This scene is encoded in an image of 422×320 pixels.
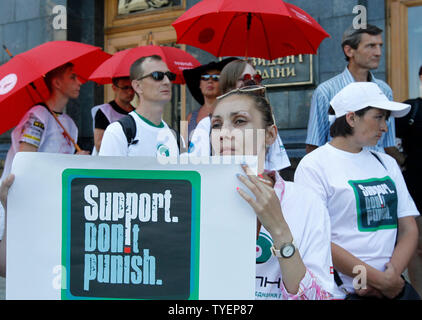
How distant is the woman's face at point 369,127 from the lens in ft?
9.07

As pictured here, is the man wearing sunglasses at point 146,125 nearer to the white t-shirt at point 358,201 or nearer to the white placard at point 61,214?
the white t-shirt at point 358,201

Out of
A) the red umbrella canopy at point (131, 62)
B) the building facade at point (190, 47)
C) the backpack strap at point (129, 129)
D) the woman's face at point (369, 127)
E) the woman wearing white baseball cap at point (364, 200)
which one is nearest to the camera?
the woman wearing white baseball cap at point (364, 200)

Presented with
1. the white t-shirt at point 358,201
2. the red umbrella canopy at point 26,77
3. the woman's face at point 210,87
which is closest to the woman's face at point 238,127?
the white t-shirt at point 358,201

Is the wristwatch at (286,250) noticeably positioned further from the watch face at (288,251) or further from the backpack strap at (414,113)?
the backpack strap at (414,113)

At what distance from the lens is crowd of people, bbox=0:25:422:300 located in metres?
1.71

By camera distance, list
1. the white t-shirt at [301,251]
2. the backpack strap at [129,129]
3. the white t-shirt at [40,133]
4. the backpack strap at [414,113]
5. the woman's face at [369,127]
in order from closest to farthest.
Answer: the white t-shirt at [301,251]
the woman's face at [369,127]
the backpack strap at [129,129]
the white t-shirt at [40,133]
the backpack strap at [414,113]

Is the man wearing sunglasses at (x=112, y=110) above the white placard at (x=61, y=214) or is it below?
above

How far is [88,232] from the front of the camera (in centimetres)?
141

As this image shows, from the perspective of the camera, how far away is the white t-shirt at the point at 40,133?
3332mm

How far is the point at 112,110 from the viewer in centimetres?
439

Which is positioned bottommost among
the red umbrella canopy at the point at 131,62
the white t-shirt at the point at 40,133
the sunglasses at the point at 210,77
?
the white t-shirt at the point at 40,133

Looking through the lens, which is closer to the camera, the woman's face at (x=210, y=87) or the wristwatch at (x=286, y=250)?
the wristwatch at (x=286, y=250)
